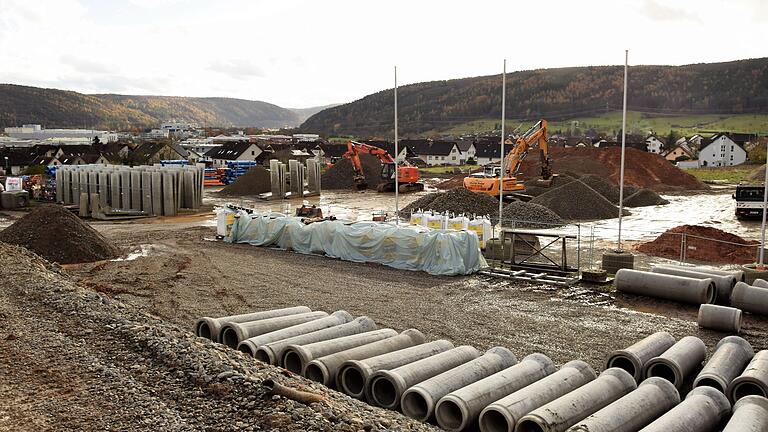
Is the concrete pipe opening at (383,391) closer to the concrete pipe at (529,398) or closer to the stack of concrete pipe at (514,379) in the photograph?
the stack of concrete pipe at (514,379)

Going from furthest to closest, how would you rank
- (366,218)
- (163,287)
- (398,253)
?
(366,218) → (398,253) → (163,287)

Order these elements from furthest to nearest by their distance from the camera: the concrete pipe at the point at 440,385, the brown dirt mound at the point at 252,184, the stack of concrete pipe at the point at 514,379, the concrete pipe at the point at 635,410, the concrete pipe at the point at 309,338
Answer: the brown dirt mound at the point at 252,184
the concrete pipe at the point at 309,338
the concrete pipe at the point at 440,385
the stack of concrete pipe at the point at 514,379
the concrete pipe at the point at 635,410

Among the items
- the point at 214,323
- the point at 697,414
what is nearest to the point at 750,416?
the point at 697,414

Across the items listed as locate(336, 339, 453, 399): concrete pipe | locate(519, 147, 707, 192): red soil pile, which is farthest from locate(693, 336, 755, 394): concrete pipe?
locate(519, 147, 707, 192): red soil pile

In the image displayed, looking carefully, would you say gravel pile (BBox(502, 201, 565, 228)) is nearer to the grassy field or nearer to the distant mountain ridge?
the grassy field

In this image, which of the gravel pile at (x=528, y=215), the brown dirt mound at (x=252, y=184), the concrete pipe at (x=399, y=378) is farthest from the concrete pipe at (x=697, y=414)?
the brown dirt mound at (x=252, y=184)

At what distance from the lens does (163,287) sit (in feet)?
66.8

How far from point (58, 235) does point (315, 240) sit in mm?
9315

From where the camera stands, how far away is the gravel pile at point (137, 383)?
8.91 metres

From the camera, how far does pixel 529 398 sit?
9.98 meters

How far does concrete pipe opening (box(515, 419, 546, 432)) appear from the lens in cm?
926

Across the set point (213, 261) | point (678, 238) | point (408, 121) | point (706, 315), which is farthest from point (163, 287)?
point (408, 121)

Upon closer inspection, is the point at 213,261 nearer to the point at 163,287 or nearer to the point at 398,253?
the point at 163,287

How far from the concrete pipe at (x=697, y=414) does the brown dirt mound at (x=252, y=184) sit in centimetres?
4559
